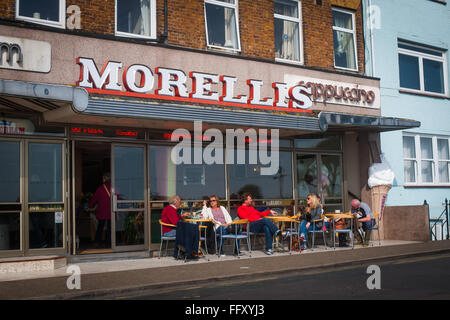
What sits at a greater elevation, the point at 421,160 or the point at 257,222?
the point at 421,160

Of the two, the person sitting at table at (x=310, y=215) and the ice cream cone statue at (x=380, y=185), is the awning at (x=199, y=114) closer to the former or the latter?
the person sitting at table at (x=310, y=215)

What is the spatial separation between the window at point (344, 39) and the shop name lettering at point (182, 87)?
262 centimetres

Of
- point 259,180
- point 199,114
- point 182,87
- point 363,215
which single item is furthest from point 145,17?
point 363,215

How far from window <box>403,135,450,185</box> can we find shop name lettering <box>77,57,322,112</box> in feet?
17.8

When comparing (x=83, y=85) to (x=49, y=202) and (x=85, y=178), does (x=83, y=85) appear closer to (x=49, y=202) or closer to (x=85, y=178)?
(x=49, y=202)

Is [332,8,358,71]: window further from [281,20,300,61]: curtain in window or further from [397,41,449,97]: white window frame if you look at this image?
[397,41,449,97]: white window frame

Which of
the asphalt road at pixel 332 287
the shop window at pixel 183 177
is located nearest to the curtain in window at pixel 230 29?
the shop window at pixel 183 177

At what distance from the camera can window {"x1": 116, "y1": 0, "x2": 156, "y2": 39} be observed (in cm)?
1381

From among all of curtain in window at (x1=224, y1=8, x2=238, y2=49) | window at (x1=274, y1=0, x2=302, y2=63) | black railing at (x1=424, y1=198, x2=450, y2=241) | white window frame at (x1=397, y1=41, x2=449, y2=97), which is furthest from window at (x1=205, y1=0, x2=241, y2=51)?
black railing at (x1=424, y1=198, x2=450, y2=241)

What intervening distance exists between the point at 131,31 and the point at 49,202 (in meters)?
4.49

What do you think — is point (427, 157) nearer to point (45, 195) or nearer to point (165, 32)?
point (165, 32)

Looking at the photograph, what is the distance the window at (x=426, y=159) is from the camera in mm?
19609

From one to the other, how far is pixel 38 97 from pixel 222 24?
6.34 metres

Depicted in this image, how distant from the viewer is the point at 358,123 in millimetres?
15938
